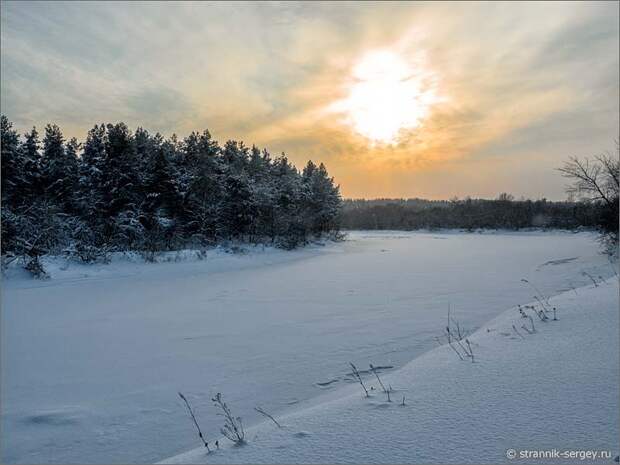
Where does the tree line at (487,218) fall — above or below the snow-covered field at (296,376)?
above

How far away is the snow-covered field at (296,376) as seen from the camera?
3.25 meters

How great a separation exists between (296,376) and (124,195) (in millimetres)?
29408

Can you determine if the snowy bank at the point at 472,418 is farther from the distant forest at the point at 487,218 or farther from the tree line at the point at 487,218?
the distant forest at the point at 487,218

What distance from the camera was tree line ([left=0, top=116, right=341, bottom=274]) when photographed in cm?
2427

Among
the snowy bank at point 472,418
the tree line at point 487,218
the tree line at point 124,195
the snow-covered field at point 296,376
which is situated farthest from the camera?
the tree line at point 487,218

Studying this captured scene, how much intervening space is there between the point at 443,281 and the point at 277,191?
3047 cm

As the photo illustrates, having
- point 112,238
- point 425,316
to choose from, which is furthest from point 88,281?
point 425,316

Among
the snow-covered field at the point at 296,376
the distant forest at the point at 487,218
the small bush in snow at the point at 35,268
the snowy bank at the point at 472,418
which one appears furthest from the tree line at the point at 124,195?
the distant forest at the point at 487,218

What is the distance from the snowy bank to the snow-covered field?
0.06ft

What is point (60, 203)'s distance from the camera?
103 ft

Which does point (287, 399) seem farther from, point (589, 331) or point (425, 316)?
point (425, 316)

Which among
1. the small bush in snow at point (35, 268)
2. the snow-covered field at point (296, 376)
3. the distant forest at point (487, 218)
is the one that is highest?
the distant forest at point (487, 218)

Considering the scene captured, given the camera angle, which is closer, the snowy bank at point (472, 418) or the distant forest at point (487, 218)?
the snowy bank at point (472, 418)

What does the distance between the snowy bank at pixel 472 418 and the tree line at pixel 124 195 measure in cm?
2084
